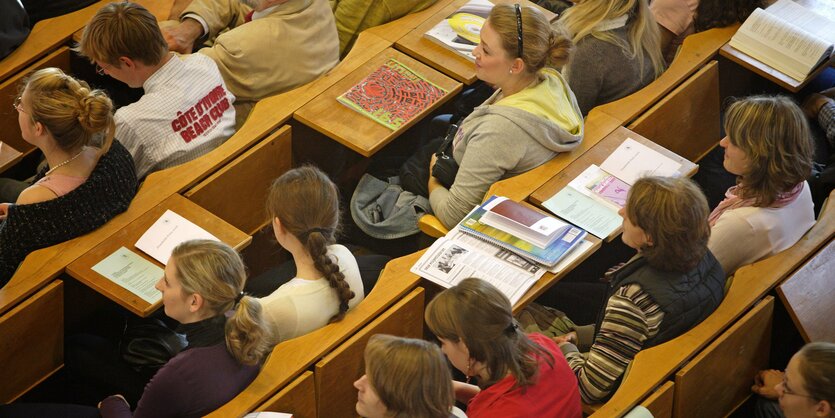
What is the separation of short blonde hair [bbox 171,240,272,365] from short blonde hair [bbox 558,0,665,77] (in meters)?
1.84

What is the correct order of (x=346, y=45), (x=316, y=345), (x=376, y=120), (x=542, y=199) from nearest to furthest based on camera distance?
(x=316, y=345)
(x=542, y=199)
(x=376, y=120)
(x=346, y=45)

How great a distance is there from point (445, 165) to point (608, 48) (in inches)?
33.6

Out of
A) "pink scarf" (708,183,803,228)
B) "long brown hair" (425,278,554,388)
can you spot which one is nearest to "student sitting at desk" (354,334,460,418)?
"long brown hair" (425,278,554,388)

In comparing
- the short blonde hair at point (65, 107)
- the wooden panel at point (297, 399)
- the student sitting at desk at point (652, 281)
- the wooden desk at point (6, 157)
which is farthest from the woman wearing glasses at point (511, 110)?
the wooden desk at point (6, 157)

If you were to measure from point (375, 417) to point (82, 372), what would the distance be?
4.46 ft

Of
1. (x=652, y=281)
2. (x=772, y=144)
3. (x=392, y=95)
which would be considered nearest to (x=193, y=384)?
(x=652, y=281)

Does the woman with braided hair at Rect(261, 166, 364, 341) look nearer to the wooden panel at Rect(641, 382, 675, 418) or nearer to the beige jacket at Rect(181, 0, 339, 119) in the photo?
the wooden panel at Rect(641, 382, 675, 418)

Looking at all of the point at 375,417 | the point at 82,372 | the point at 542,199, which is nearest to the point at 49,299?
the point at 82,372

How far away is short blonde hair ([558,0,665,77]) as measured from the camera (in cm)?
452

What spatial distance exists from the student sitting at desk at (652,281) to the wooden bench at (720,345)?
58mm

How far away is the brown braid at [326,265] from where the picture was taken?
358 cm

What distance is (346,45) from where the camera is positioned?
17.2 ft

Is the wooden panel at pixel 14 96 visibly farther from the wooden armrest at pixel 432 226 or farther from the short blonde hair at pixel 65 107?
the wooden armrest at pixel 432 226

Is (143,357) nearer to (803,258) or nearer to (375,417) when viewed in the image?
(375,417)
